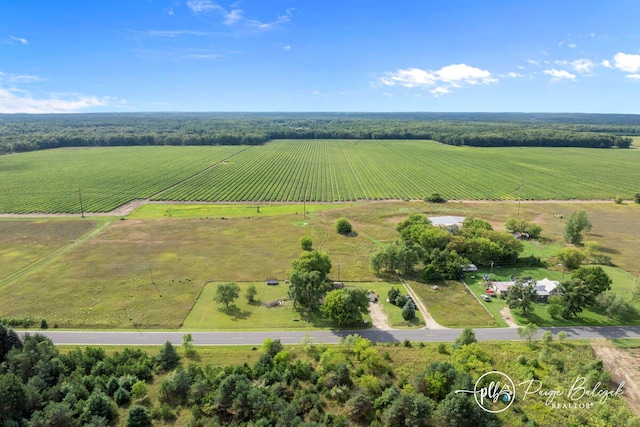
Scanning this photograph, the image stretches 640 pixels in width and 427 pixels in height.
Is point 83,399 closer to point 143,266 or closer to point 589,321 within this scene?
point 143,266

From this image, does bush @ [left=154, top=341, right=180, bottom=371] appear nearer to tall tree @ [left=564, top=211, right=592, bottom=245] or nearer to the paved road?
the paved road

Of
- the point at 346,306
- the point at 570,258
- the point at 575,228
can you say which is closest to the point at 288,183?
the point at 575,228

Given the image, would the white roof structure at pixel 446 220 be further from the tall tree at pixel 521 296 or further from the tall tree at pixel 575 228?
the tall tree at pixel 521 296

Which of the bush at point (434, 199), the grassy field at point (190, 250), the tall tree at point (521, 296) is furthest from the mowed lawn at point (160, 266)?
the bush at point (434, 199)


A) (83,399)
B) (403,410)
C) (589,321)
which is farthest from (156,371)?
(589,321)

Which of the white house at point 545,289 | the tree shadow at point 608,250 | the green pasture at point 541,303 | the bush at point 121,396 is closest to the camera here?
the bush at point 121,396
